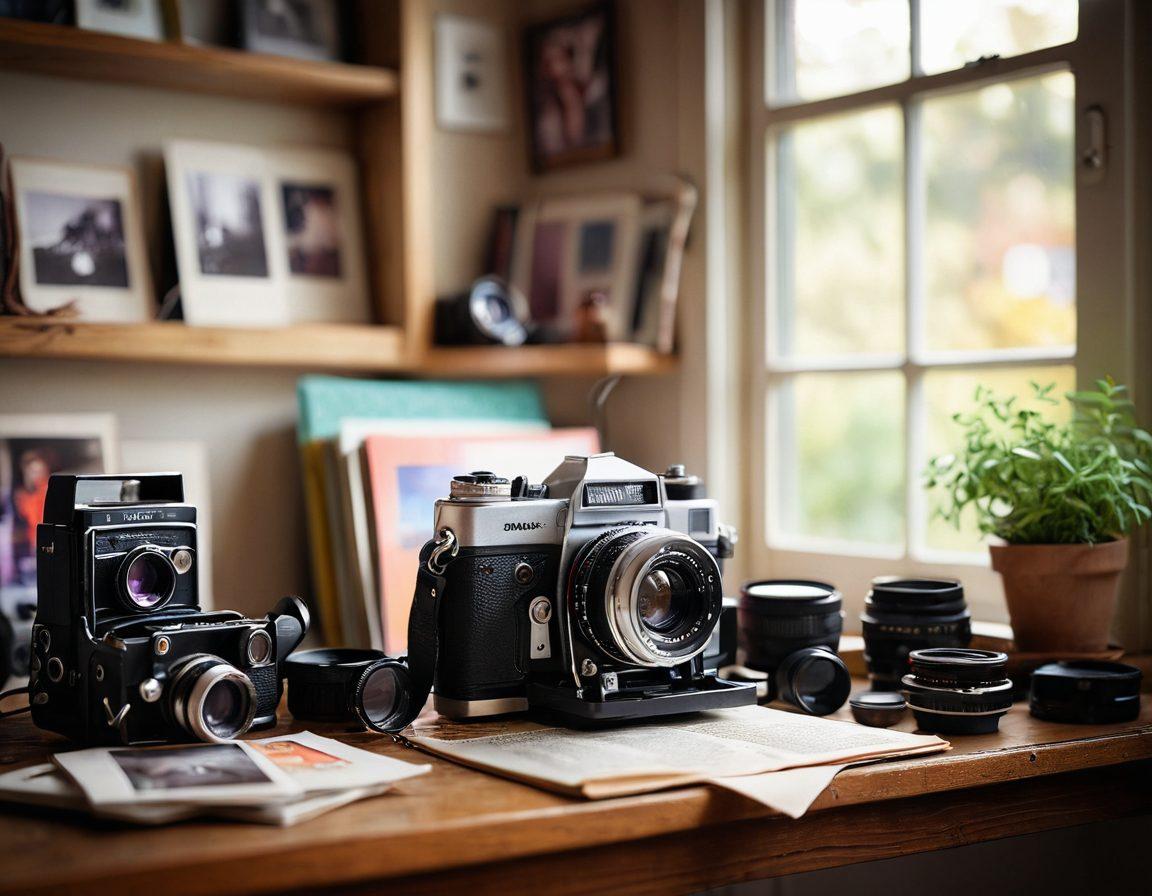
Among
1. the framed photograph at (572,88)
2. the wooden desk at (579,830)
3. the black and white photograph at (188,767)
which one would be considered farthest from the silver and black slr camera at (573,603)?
the framed photograph at (572,88)

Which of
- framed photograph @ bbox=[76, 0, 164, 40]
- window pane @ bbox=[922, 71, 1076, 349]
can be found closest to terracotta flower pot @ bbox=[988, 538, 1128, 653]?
window pane @ bbox=[922, 71, 1076, 349]

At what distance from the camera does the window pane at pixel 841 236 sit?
200 cm

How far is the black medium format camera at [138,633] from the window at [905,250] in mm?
992

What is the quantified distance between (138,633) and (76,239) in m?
0.85

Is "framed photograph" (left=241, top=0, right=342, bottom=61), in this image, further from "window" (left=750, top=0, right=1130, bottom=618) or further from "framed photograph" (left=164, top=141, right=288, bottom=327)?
"window" (left=750, top=0, right=1130, bottom=618)

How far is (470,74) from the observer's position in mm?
2270

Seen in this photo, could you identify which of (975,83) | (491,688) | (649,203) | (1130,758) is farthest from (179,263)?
(1130,758)

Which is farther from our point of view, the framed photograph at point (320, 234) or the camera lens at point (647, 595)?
the framed photograph at point (320, 234)

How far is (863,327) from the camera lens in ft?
6.68

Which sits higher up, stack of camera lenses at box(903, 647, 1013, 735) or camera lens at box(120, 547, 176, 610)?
camera lens at box(120, 547, 176, 610)

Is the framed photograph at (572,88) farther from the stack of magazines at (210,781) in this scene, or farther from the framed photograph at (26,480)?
the stack of magazines at (210,781)

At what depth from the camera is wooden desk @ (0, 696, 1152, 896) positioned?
97cm

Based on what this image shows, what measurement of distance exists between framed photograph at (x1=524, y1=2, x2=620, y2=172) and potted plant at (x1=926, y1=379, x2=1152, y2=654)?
36.4 inches

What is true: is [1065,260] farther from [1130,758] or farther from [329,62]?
[329,62]
